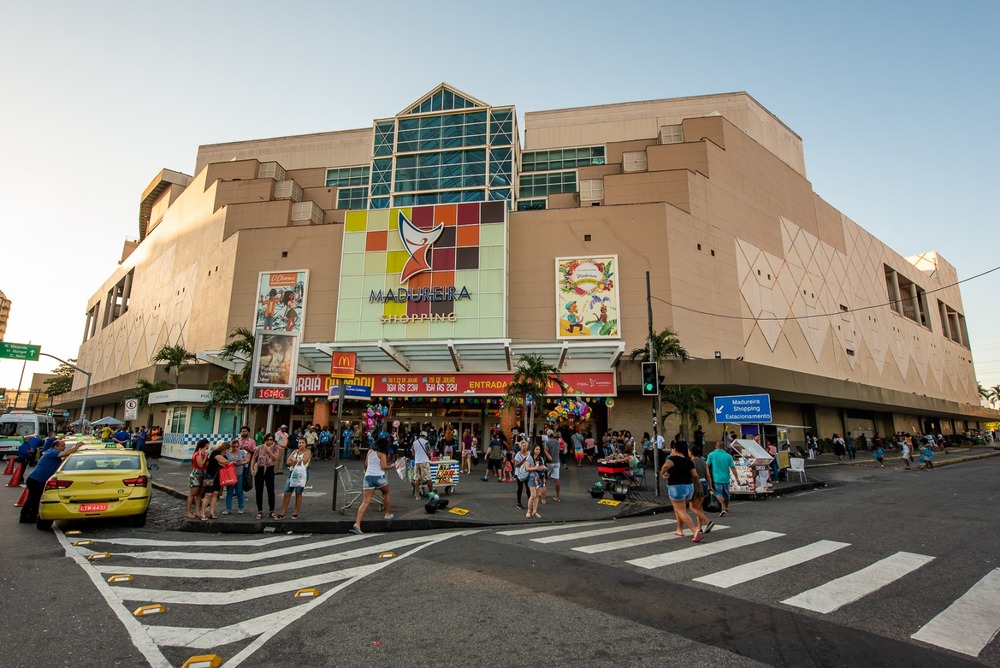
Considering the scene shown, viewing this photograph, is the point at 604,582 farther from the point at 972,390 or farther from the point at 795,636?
the point at 972,390

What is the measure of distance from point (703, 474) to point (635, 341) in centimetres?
1799

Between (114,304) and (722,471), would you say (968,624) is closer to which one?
(722,471)

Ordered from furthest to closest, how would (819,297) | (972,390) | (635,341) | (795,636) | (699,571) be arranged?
(972,390)
(819,297)
(635,341)
(699,571)
(795,636)

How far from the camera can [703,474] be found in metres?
11.4

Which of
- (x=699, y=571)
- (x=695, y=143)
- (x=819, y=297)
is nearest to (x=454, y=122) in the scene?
(x=695, y=143)

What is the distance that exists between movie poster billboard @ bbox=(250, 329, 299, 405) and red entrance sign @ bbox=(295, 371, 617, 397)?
1404cm

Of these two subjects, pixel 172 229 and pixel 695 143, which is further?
pixel 172 229

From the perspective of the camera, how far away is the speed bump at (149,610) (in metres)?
5.19

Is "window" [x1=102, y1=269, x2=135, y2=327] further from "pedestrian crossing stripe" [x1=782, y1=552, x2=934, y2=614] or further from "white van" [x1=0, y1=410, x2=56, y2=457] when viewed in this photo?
"pedestrian crossing stripe" [x1=782, y1=552, x2=934, y2=614]

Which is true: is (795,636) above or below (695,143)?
below

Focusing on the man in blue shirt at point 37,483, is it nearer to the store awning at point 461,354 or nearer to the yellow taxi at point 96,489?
the yellow taxi at point 96,489

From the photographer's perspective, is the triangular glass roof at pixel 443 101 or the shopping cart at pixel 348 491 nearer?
the shopping cart at pixel 348 491

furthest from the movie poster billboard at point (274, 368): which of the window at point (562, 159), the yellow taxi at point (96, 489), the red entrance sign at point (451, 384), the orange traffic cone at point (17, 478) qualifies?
the window at point (562, 159)

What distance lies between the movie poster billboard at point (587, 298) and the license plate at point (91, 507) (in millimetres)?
23053
